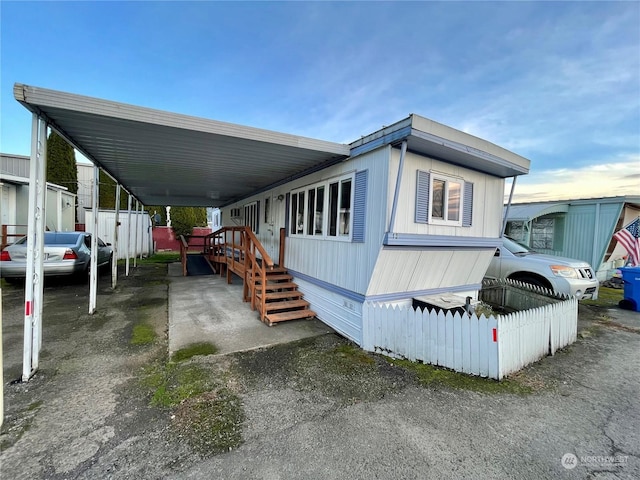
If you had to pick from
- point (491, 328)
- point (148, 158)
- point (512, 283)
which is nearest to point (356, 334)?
point (491, 328)

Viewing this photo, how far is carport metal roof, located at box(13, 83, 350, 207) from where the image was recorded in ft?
10.6

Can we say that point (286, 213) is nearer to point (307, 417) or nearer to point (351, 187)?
point (351, 187)

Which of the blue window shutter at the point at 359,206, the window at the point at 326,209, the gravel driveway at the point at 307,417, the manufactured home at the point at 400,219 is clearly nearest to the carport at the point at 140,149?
the window at the point at 326,209

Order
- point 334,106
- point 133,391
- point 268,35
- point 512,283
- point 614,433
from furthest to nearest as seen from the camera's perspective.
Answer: point 334,106, point 268,35, point 512,283, point 133,391, point 614,433

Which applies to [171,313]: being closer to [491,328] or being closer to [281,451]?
[281,451]

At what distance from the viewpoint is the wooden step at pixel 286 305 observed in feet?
18.0

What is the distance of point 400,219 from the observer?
14.1ft

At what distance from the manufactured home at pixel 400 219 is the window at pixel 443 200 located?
0.7 inches

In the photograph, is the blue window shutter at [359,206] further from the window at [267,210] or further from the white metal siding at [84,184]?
the white metal siding at [84,184]

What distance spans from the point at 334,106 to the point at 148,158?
20.6 ft

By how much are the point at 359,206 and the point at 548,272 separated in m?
5.30

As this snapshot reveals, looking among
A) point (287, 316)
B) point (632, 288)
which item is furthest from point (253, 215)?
point (632, 288)

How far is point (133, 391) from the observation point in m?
3.02

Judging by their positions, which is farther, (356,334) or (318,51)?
(318,51)
